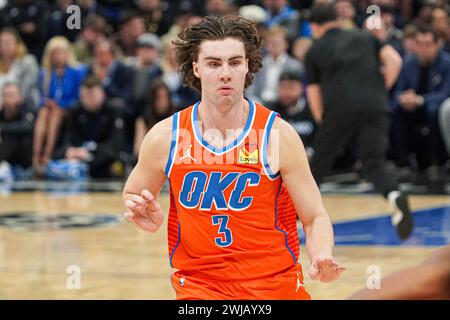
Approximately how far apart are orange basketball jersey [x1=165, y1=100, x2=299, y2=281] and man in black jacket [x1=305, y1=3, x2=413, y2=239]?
457cm

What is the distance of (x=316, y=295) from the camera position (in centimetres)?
597

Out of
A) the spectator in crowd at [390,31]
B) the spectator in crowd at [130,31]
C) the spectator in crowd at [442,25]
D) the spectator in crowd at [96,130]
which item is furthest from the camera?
the spectator in crowd at [130,31]

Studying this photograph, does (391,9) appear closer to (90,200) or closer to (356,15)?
(356,15)

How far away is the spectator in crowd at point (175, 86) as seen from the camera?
14.1m

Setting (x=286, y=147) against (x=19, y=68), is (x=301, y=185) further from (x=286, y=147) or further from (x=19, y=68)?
(x=19, y=68)

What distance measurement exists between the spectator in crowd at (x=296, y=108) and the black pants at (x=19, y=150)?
423 centimetres

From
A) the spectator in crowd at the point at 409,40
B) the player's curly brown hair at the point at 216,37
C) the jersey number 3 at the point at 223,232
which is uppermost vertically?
the spectator in crowd at the point at 409,40

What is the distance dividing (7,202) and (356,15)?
21.2 ft

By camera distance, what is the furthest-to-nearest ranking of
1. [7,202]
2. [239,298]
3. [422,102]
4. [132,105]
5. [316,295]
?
1. [132,105]
2. [422,102]
3. [7,202]
4. [316,295]
5. [239,298]

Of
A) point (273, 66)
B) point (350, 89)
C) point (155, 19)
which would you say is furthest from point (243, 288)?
point (155, 19)

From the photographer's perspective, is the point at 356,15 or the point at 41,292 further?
the point at 356,15

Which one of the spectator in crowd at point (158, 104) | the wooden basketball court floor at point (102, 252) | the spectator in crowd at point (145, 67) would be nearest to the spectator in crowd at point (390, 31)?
the spectator in crowd at point (158, 104)

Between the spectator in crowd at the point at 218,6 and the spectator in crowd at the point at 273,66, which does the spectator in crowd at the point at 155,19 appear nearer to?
the spectator in crowd at the point at 218,6
